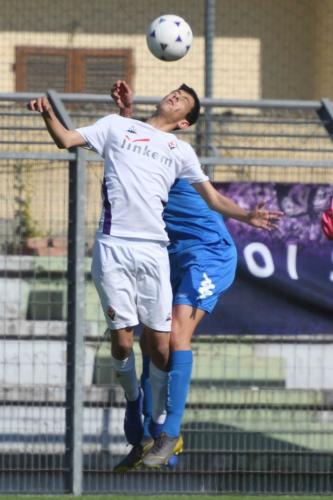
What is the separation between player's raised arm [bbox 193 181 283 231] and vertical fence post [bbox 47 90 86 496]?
1550mm

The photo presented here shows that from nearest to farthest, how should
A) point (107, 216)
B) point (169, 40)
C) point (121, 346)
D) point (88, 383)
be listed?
point (107, 216), point (121, 346), point (169, 40), point (88, 383)

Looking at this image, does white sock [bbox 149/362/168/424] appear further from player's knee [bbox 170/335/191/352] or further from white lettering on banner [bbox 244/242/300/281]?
white lettering on banner [bbox 244/242/300/281]

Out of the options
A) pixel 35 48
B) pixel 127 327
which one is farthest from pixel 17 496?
pixel 35 48

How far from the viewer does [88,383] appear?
9.66 metres

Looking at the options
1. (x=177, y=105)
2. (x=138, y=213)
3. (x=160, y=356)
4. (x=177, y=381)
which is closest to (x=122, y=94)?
(x=177, y=105)

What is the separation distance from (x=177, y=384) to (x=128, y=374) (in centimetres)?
30

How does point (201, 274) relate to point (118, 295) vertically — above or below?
above

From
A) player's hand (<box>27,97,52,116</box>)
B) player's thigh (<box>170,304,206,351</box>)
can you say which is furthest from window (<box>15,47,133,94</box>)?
player's hand (<box>27,97,52,116</box>)

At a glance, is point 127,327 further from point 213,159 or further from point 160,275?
point 213,159

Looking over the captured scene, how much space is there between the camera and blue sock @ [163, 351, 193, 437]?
26.9ft

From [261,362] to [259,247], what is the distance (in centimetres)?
81

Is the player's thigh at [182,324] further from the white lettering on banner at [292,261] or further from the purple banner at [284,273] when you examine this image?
the white lettering on banner at [292,261]

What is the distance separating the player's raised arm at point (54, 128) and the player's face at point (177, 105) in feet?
1.92

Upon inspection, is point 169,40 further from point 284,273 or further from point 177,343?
point 177,343
